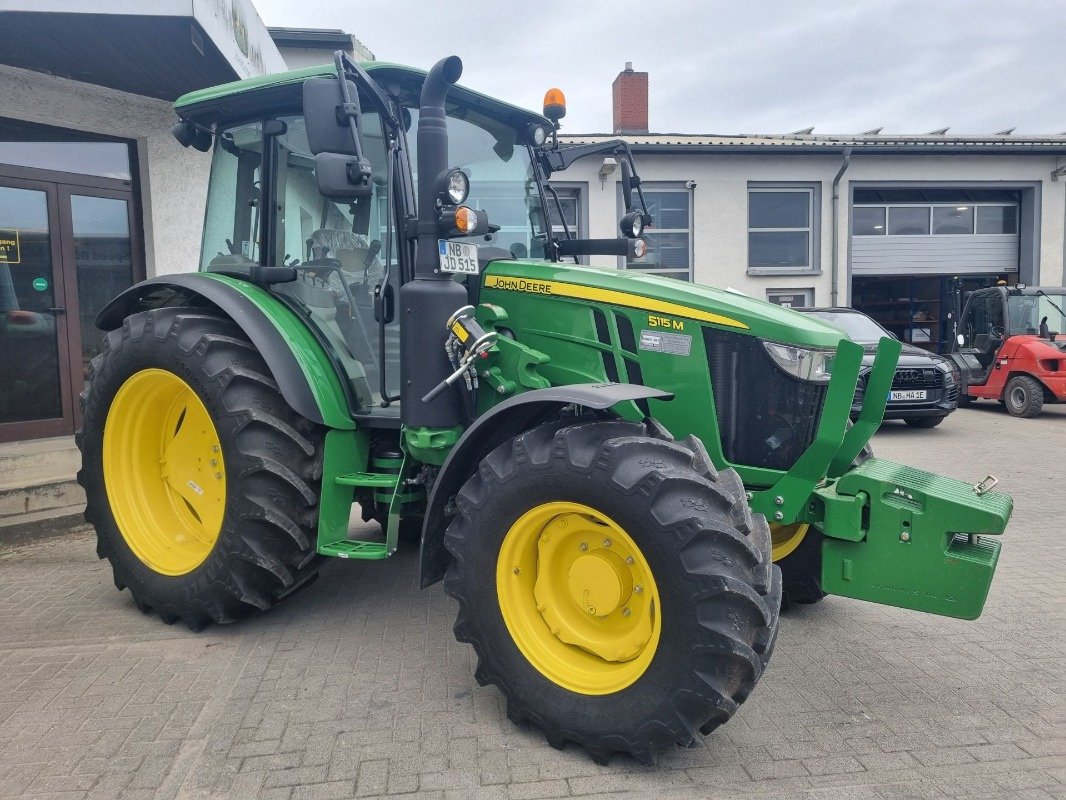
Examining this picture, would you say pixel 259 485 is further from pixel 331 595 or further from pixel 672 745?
pixel 672 745

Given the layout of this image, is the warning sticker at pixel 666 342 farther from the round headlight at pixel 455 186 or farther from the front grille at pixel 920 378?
the front grille at pixel 920 378

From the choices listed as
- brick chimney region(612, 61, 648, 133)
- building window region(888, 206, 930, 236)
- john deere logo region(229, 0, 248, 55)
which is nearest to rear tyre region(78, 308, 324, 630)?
Result: john deere logo region(229, 0, 248, 55)

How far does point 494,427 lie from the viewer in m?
3.22

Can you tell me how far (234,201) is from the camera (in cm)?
443

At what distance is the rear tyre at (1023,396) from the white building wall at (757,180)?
17.5ft

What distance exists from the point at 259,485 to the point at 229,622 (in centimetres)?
80

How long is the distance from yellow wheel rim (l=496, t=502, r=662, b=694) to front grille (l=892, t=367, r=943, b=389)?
8928mm

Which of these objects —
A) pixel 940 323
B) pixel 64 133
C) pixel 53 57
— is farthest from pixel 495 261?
pixel 940 323

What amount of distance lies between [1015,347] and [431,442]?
12.0m

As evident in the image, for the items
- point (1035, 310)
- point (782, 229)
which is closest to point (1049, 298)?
point (1035, 310)

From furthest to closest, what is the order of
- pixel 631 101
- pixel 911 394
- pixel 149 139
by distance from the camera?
pixel 631 101, pixel 911 394, pixel 149 139

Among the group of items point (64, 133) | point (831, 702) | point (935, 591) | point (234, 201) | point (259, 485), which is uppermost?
point (64, 133)

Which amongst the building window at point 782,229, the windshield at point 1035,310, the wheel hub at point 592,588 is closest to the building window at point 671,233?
the building window at point 782,229

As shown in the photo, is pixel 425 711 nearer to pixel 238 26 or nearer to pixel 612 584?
pixel 612 584
